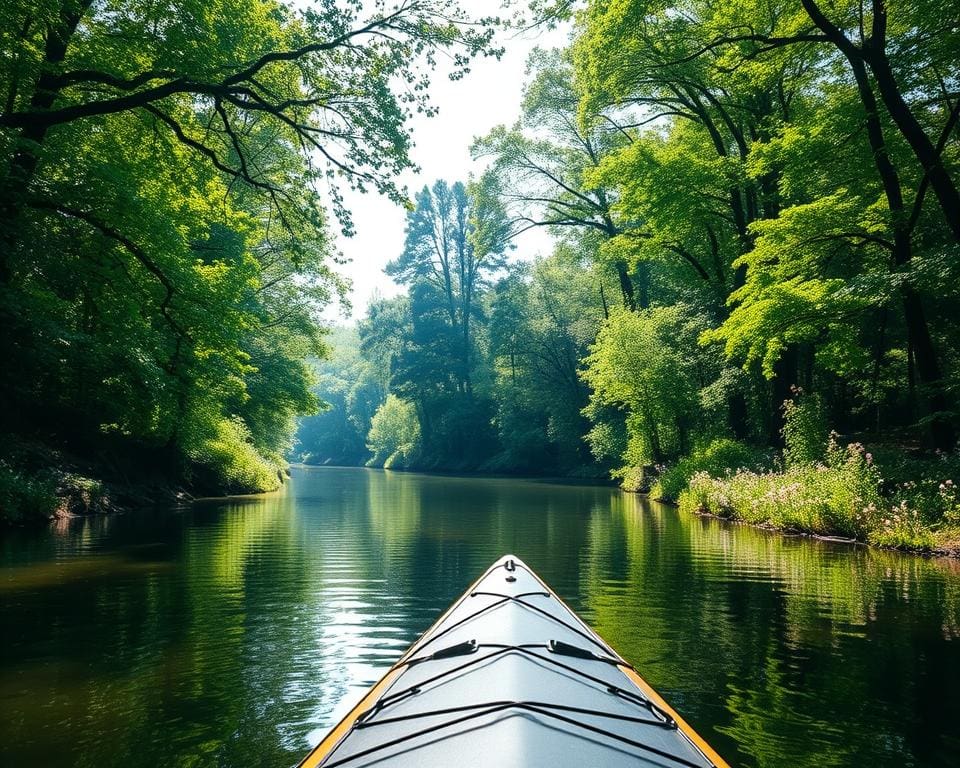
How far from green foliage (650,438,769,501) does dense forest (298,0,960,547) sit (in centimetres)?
9

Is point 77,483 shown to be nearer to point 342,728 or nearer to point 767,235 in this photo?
point 342,728

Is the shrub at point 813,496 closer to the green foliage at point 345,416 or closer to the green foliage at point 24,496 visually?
the green foliage at point 24,496

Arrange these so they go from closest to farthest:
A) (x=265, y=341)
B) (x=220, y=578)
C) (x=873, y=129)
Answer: (x=220, y=578)
(x=873, y=129)
(x=265, y=341)

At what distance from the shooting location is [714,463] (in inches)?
786

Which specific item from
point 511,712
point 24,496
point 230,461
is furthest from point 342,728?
point 230,461

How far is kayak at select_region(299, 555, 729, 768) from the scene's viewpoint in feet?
8.96

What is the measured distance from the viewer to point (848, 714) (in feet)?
15.4

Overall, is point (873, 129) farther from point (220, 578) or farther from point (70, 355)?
point (70, 355)

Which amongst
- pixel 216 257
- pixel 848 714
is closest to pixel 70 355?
pixel 216 257

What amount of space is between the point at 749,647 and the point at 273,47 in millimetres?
15022

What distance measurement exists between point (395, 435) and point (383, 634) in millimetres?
60958

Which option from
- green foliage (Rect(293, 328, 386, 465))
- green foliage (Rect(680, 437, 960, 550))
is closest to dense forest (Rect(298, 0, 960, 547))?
green foliage (Rect(680, 437, 960, 550))

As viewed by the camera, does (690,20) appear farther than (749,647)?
Yes

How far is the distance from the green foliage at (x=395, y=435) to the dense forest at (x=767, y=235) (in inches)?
953
